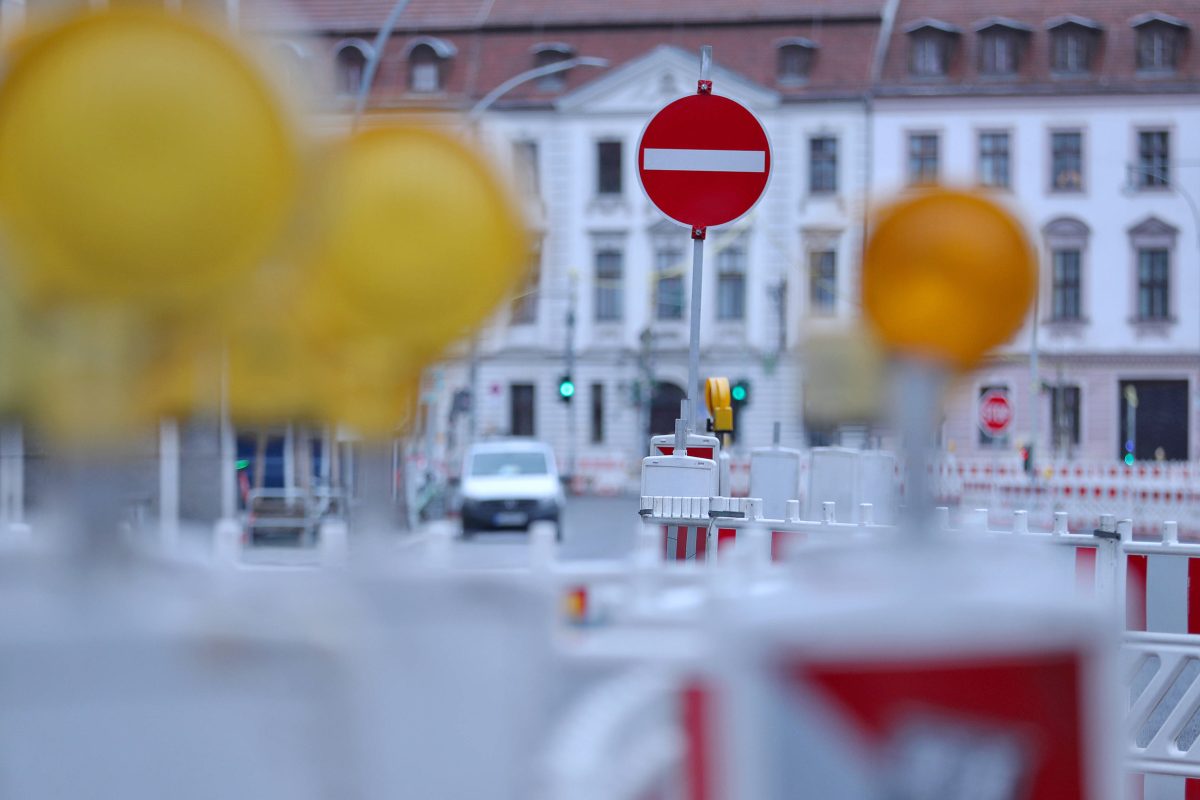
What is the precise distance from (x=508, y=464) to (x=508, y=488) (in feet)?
3.13

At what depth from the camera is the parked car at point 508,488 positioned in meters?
26.9

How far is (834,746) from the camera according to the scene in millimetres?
1755

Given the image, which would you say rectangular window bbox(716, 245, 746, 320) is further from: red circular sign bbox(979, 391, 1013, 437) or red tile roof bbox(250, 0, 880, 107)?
red circular sign bbox(979, 391, 1013, 437)

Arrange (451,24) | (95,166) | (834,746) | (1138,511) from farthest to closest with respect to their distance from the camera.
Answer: (451,24)
(1138,511)
(834,746)
(95,166)

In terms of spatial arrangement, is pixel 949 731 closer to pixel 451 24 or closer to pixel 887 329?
pixel 887 329

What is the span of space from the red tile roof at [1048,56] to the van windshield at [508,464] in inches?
876

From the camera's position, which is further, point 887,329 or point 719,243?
point 719,243

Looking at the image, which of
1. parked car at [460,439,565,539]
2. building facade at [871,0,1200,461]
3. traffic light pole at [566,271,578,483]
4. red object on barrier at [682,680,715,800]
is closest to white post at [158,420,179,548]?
red object on barrier at [682,680,715,800]

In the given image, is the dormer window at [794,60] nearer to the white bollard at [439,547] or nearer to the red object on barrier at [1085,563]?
the red object on barrier at [1085,563]

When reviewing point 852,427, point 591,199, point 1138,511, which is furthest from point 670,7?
point 852,427

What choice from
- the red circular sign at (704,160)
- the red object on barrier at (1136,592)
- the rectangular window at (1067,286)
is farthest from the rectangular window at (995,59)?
the red circular sign at (704,160)

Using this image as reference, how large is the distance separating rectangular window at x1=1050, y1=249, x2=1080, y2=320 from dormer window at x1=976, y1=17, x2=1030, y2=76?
512cm

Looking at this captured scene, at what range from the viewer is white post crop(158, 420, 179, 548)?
1795mm

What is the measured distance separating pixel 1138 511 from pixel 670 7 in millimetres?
22751
